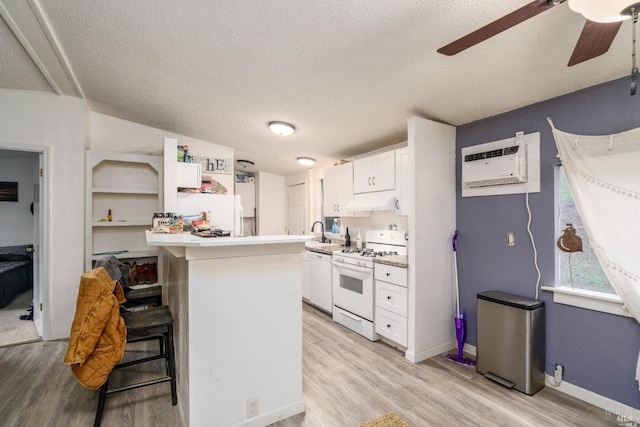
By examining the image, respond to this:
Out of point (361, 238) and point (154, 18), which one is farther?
point (361, 238)

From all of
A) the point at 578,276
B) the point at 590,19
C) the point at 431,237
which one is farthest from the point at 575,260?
the point at 590,19

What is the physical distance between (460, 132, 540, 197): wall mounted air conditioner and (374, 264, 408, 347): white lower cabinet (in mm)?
1146

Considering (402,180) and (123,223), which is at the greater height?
(402,180)

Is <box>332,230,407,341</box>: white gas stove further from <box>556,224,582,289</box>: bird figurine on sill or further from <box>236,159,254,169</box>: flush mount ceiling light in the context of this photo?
<box>236,159,254,169</box>: flush mount ceiling light

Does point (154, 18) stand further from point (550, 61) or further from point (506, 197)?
point (506, 197)

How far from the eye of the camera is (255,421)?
185cm

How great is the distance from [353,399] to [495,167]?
7.73ft

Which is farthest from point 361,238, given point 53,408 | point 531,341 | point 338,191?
point 53,408

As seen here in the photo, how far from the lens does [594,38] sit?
132 cm

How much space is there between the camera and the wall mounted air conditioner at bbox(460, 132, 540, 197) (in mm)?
2455

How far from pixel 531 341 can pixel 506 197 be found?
124 cm

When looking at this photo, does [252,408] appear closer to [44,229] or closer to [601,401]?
[601,401]

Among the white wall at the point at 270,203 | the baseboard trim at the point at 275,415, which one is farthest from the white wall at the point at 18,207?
the baseboard trim at the point at 275,415

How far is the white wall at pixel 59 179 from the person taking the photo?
319cm
